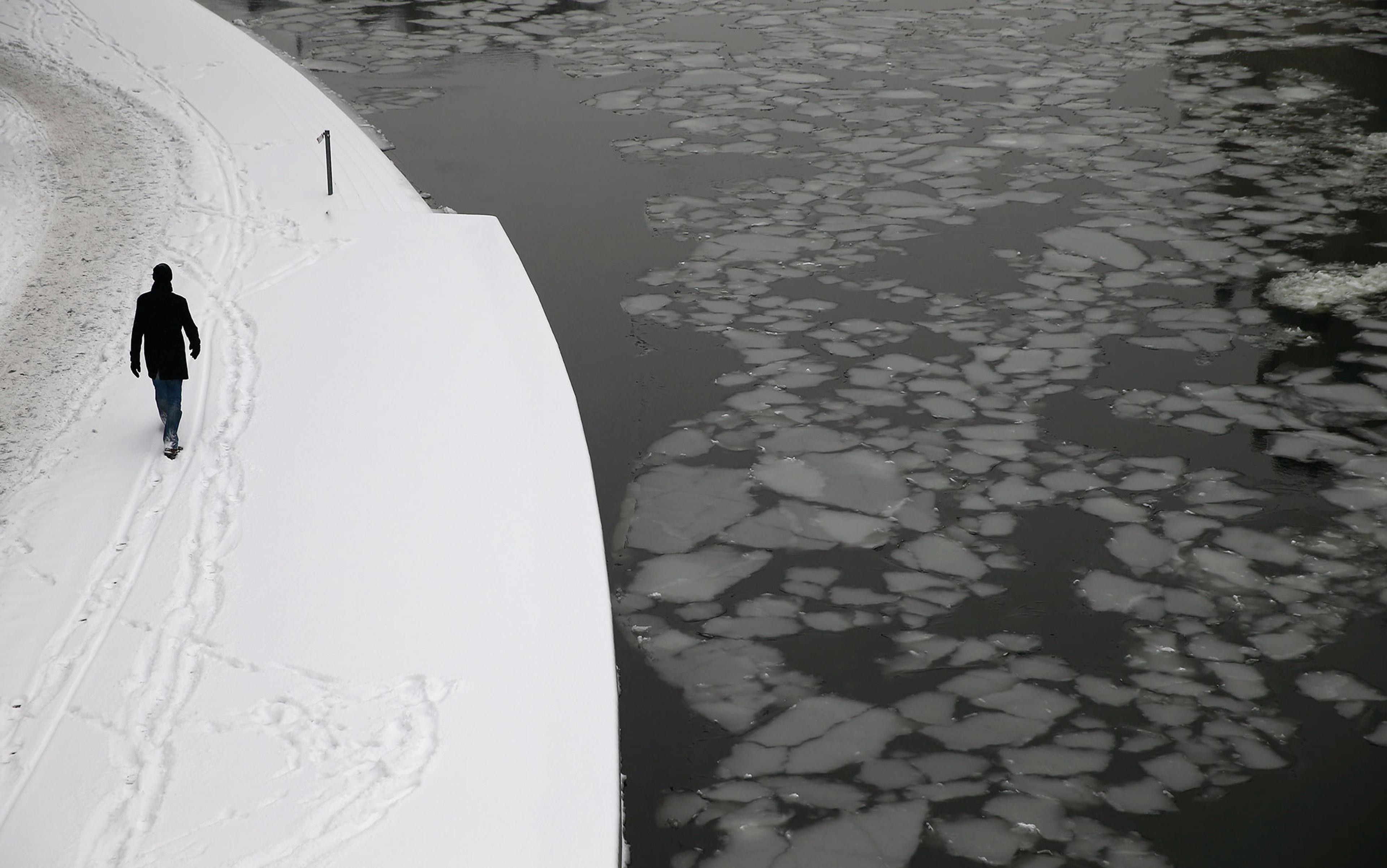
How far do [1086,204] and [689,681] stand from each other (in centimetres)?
531

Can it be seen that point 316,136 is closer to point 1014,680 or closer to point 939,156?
point 939,156

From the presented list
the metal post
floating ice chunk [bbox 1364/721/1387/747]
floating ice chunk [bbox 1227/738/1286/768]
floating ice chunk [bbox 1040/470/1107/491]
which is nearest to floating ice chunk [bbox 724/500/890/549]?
floating ice chunk [bbox 1040/470/1107/491]

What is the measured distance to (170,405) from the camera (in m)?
5.24

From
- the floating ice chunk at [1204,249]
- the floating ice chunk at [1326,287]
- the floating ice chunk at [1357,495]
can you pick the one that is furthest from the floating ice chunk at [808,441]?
the floating ice chunk at [1204,249]

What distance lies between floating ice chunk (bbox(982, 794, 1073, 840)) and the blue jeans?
3723 millimetres

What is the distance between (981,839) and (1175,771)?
2.32 feet

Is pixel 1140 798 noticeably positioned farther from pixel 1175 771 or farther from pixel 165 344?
pixel 165 344

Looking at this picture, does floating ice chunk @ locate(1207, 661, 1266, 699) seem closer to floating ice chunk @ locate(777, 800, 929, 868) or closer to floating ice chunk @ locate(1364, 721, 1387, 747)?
floating ice chunk @ locate(1364, 721, 1387, 747)

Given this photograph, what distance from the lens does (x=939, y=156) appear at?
9.03 m

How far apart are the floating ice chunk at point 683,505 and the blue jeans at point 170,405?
79.2 inches

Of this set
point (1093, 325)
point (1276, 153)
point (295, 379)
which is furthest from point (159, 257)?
point (1276, 153)

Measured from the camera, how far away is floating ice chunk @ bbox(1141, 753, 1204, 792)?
3723 mm

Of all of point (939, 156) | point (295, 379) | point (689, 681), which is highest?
point (939, 156)

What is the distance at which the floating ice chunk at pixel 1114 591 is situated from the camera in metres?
4.52
